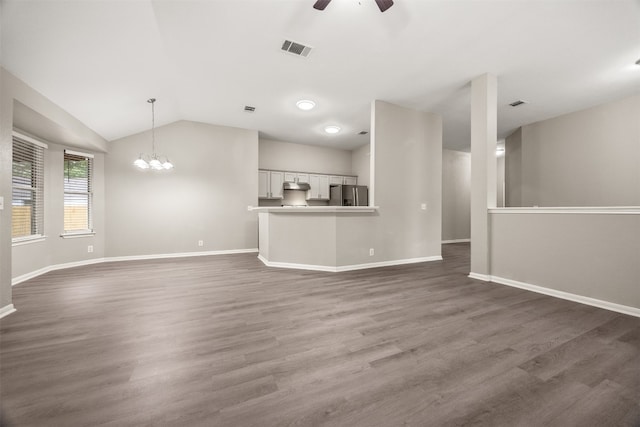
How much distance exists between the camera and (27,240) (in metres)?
3.93

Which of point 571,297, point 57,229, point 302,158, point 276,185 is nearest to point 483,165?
point 571,297

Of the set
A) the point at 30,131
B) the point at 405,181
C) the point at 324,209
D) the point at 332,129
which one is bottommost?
the point at 324,209

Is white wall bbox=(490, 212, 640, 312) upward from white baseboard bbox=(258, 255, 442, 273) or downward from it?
upward

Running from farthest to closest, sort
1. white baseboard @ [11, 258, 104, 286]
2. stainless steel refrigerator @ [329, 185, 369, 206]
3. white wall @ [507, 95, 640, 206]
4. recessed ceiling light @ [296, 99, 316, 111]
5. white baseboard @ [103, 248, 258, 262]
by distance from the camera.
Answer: stainless steel refrigerator @ [329, 185, 369, 206] < white baseboard @ [103, 248, 258, 262] < recessed ceiling light @ [296, 99, 316, 111] < white wall @ [507, 95, 640, 206] < white baseboard @ [11, 258, 104, 286]

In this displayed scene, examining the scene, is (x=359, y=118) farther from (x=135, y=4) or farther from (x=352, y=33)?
(x=135, y=4)

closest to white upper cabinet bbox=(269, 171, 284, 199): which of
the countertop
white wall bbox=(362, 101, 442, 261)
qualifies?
the countertop

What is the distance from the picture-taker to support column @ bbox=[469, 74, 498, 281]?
3.74 metres

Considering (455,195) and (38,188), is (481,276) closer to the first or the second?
(455,195)

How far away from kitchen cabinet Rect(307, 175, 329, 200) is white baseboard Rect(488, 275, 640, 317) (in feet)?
16.2

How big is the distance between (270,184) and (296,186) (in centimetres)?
75

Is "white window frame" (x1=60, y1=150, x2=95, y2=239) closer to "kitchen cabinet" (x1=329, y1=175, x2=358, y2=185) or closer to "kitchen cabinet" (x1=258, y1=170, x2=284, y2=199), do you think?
"kitchen cabinet" (x1=258, y1=170, x2=284, y2=199)

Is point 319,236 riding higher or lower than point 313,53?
lower

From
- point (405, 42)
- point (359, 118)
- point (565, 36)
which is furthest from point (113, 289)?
point (565, 36)

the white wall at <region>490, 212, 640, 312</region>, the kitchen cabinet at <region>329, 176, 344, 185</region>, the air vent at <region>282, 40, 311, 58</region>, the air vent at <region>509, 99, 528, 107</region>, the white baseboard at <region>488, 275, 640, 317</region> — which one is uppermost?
the air vent at <region>509, 99, 528, 107</region>
